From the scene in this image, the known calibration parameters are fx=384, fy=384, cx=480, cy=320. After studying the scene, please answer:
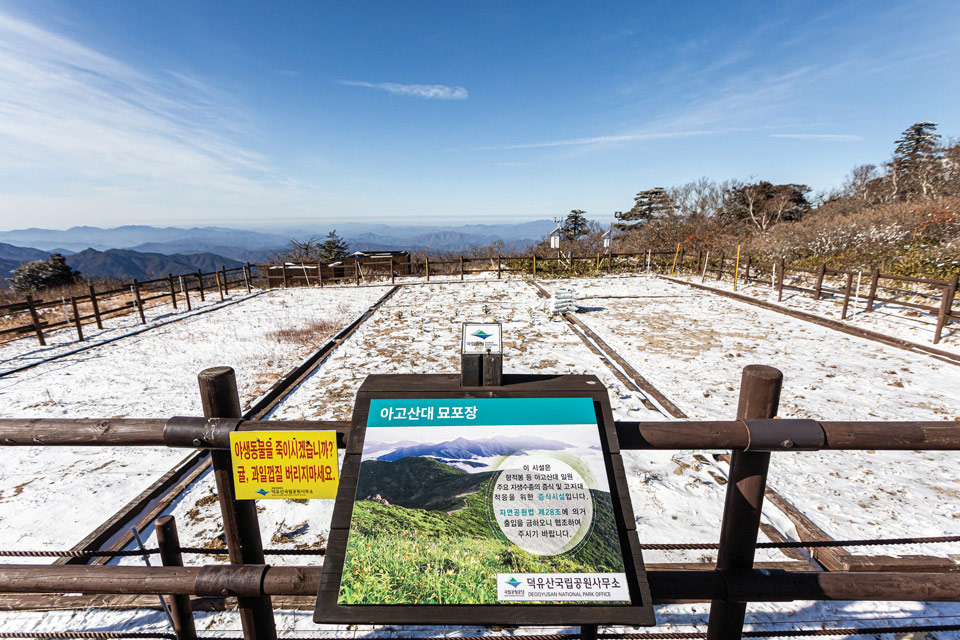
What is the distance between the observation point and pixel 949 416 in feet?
16.4

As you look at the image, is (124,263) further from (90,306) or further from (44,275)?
(90,306)

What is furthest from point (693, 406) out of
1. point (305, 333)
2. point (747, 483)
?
point (305, 333)

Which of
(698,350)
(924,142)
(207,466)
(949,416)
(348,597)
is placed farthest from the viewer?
(924,142)

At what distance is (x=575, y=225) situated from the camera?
51.2m

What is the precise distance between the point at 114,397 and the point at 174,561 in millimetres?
6377

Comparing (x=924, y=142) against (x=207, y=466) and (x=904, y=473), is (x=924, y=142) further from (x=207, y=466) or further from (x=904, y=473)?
(x=207, y=466)

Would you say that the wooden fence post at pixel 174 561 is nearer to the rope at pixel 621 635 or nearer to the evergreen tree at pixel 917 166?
the rope at pixel 621 635

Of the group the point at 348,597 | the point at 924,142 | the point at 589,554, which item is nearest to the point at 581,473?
the point at 589,554

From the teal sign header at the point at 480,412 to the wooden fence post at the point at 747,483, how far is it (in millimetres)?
611

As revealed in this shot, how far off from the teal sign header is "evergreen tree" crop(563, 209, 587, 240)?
163 ft

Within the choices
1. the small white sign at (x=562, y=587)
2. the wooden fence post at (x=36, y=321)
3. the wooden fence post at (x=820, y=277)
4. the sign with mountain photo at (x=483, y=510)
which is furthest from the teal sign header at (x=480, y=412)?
the wooden fence post at (x=820, y=277)

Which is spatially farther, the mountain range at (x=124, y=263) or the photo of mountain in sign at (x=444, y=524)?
the mountain range at (x=124, y=263)

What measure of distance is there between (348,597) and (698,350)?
27.5ft

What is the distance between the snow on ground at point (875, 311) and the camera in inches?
321
